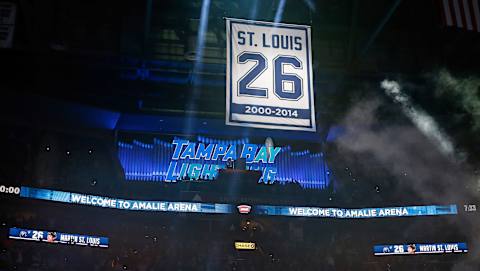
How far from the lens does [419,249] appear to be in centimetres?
1312

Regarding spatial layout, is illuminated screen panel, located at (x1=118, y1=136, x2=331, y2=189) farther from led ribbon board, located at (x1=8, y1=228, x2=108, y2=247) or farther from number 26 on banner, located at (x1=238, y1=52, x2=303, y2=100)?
number 26 on banner, located at (x1=238, y1=52, x2=303, y2=100)

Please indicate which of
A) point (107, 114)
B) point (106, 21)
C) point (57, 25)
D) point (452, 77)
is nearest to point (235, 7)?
point (106, 21)

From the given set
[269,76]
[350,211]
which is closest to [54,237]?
[350,211]

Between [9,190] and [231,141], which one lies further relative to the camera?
[231,141]

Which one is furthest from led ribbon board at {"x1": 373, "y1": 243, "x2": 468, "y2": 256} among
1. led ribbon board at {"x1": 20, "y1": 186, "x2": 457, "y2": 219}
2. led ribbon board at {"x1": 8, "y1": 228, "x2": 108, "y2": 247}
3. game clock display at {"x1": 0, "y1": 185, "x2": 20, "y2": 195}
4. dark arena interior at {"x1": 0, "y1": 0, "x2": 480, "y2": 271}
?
game clock display at {"x1": 0, "y1": 185, "x2": 20, "y2": 195}

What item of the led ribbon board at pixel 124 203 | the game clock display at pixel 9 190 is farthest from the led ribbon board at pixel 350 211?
the game clock display at pixel 9 190

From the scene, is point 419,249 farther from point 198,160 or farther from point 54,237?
point 54,237

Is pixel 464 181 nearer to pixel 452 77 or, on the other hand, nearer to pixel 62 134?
pixel 452 77

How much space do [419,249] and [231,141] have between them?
18.7ft

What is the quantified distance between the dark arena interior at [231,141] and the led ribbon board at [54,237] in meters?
0.03

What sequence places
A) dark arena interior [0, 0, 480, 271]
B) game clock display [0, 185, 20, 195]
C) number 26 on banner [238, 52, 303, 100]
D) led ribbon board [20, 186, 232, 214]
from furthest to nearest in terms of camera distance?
1. led ribbon board [20, 186, 232, 214]
2. game clock display [0, 185, 20, 195]
3. dark arena interior [0, 0, 480, 271]
4. number 26 on banner [238, 52, 303, 100]

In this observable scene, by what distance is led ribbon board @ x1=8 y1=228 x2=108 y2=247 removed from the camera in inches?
436

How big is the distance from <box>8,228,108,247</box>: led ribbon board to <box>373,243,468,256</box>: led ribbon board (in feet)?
23.8

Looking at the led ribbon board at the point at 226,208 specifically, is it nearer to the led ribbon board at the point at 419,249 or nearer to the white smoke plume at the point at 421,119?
the led ribbon board at the point at 419,249
